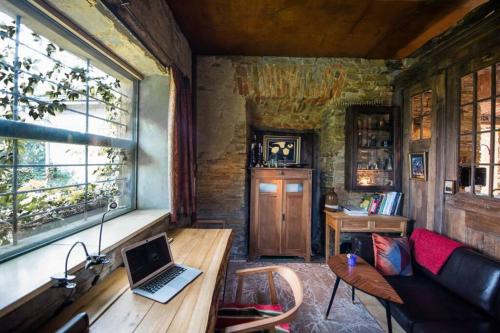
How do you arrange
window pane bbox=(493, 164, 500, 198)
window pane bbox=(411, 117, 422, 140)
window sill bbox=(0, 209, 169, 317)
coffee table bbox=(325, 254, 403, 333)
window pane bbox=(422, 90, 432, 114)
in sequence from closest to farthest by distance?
window sill bbox=(0, 209, 169, 317), coffee table bbox=(325, 254, 403, 333), window pane bbox=(493, 164, 500, 198), window pane bbox=(422, 90, 432, 114), window pane bbox=(411, 117, 422, 140)

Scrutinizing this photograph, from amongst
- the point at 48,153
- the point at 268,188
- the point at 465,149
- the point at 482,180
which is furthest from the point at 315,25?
the point at 48,153

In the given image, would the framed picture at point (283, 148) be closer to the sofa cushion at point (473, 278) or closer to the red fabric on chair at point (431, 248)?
the red fabric on chair at point (431, 248)

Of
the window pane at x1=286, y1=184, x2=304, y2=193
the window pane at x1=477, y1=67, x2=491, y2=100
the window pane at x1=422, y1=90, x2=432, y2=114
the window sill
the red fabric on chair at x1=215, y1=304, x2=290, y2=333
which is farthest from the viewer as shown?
the window pane at x1=286, y1=184, x2=304, y2=193

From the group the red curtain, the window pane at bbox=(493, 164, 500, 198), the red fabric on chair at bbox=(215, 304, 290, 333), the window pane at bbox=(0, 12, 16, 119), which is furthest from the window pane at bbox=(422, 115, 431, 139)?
the window pane at bbox=(0, 12, 16, 119)

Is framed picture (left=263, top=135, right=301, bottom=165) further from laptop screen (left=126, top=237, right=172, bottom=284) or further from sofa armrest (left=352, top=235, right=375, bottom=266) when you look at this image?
laptop screen (left=126, top=237, right=172, bottom=284)

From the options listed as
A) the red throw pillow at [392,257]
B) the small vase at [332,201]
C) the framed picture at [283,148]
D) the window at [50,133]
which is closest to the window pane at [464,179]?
the red throw pillow at [392,257]

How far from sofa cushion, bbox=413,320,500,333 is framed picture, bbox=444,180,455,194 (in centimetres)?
123

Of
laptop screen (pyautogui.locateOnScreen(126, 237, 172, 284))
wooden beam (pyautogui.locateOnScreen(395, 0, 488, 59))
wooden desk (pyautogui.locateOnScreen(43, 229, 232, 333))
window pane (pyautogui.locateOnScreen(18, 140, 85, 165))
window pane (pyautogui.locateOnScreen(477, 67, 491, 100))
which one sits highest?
wooden beam (pyautogui.locateOnScreen(395, 0, 488, 59))

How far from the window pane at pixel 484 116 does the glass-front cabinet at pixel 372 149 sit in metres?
1.15

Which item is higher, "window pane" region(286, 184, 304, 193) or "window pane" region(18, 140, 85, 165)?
"window pane" region(18, 140, 85, 165)

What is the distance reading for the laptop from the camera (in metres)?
1.23

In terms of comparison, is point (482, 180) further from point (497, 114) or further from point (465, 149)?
point (497, 114)

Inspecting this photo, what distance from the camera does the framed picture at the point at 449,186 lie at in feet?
7.95

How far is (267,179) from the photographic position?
3416 mm
